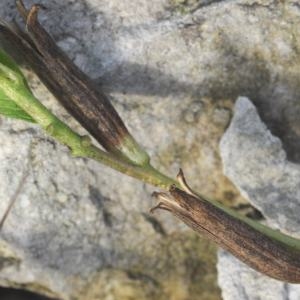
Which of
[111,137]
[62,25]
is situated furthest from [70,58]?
[111,137]

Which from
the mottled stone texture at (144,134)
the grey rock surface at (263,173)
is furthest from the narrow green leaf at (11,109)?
the grey rock surface at (263,173)

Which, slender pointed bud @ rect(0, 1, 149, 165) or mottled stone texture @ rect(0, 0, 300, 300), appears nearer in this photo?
slender pointed bud @ rect(0, 1, 149, 165)

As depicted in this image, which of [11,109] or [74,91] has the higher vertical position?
[74,91]

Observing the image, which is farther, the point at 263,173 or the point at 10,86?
the point at 263,173

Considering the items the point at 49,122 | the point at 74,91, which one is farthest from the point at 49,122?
the point at 74,91

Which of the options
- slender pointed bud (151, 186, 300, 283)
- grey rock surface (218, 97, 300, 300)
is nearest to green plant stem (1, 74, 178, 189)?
slender pointed bud (151, 186, 300, 283)

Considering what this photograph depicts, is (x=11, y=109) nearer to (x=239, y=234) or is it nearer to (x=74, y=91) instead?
(x=74, y=91)

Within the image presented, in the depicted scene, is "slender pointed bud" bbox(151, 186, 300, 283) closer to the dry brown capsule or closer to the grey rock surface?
the dry brown capsule
